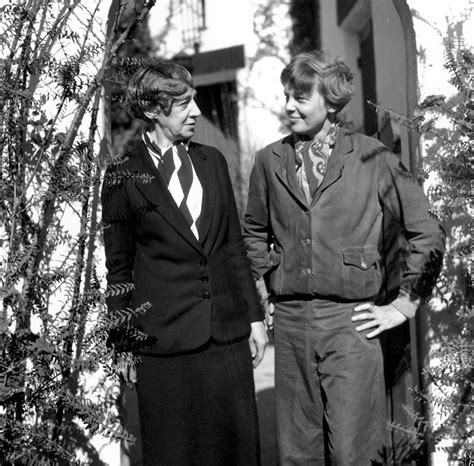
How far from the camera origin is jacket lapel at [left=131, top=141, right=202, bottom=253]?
2.97 metres

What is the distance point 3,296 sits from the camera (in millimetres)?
2693

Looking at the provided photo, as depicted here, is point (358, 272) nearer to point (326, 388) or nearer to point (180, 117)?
point (326, 388)

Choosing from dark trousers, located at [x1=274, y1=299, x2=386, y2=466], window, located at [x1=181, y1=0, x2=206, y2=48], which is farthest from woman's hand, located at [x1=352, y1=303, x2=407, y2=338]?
window, located at [x1=181, y1=0, x2=206, y2=48]

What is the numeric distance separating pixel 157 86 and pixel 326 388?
1.28 m

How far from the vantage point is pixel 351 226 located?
3.06 m

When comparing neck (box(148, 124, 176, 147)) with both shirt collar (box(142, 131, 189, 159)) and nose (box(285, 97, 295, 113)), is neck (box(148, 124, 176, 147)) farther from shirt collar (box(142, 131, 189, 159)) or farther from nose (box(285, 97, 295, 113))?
nose (box(285, 97, 295, 113))

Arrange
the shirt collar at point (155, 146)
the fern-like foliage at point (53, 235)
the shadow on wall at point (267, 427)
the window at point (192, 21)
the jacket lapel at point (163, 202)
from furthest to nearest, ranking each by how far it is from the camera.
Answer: the window at point (192, 21) < the shadow on wall at point (267, 427) < the shirt collar at point (155, 146) < the jacket lapel at point (163, 202) < the fern-like foliage at point (53, 235)

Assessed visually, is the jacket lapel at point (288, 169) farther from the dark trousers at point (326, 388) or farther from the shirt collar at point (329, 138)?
the dark trousers at point (326, 388)

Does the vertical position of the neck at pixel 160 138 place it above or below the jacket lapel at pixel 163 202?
above

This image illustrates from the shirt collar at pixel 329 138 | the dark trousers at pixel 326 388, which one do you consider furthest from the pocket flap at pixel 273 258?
the shirt collar at pixel 329 138

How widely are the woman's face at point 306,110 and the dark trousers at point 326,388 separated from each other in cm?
66

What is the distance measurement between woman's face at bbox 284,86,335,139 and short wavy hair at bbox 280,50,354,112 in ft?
0.05

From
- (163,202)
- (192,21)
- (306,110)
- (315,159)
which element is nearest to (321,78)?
(306,110)

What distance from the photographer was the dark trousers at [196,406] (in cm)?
301
